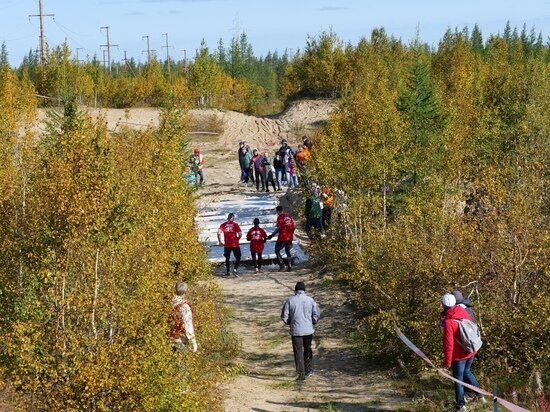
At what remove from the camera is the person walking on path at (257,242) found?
874 inches

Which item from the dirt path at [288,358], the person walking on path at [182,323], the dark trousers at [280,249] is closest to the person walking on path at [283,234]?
the dark trousers at [280,249]

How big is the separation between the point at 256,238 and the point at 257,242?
0.16m

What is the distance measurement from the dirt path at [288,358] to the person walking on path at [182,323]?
1.17 metres

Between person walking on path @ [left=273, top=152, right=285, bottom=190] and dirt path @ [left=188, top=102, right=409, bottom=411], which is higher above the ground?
person walking on path @ [left=273, top=152, right=285, bottom=190]

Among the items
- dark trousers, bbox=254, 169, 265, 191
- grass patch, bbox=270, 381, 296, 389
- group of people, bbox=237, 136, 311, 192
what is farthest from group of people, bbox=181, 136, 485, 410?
dark trousers, bbox=254, 169, 265, 191

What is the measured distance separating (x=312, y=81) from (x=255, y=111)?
15392 mm

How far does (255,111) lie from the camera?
77.9 m

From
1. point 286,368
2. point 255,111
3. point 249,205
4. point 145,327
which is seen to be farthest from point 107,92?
point 145,327

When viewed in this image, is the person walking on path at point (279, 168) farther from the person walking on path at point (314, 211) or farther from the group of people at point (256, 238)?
the group of people at point (256, 238)

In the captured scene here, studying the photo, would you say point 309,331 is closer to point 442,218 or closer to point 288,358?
point 288,358

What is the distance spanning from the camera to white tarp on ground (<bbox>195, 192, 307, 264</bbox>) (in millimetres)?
24375

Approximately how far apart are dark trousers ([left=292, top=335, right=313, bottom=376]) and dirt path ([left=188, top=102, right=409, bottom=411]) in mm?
198

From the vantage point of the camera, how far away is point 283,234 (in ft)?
72.8

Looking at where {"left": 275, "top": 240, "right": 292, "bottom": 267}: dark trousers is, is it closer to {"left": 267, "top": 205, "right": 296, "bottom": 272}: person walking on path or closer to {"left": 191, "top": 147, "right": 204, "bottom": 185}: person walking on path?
{"left": 267, "top": 205, "right": 296, "bottom": 272}: person walking on path
